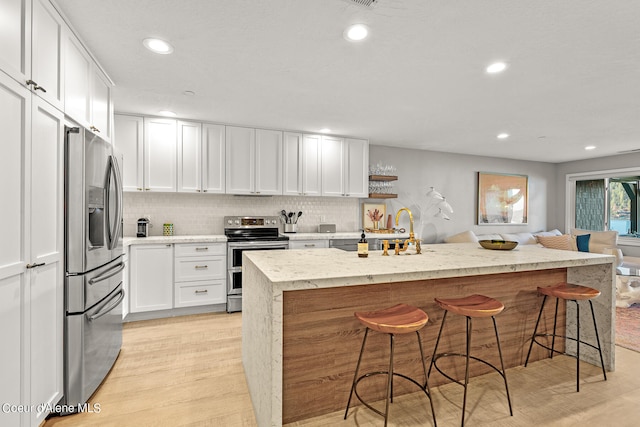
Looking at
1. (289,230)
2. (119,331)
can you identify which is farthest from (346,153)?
(119,331)

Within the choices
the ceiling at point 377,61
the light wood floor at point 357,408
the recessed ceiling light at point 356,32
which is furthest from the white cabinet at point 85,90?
the light wood floor at point 357,408

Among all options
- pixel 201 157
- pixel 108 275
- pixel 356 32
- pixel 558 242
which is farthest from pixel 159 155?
pixel 558 242

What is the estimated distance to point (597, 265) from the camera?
8.32 feet

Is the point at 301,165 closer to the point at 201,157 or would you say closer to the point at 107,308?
the point at 201,157

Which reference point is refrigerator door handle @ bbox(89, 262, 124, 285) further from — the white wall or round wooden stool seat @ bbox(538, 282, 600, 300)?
the white wall

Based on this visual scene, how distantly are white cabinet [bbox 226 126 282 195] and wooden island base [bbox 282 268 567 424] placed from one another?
8.91 ft

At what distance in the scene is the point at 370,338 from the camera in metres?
1.96

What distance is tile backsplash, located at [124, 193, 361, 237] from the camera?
4.11 m

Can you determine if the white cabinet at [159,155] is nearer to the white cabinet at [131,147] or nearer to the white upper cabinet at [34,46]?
the white cabinet at [131,147]

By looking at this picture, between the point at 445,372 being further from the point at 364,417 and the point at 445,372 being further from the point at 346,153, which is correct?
the point at 346,153

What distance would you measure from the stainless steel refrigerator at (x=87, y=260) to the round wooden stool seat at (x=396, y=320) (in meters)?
1.75

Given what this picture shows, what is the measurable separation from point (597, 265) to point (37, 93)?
3.99 metres

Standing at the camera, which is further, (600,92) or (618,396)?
(600,92)

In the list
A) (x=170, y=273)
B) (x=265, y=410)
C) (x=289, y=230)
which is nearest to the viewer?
(x=265, y=410)
